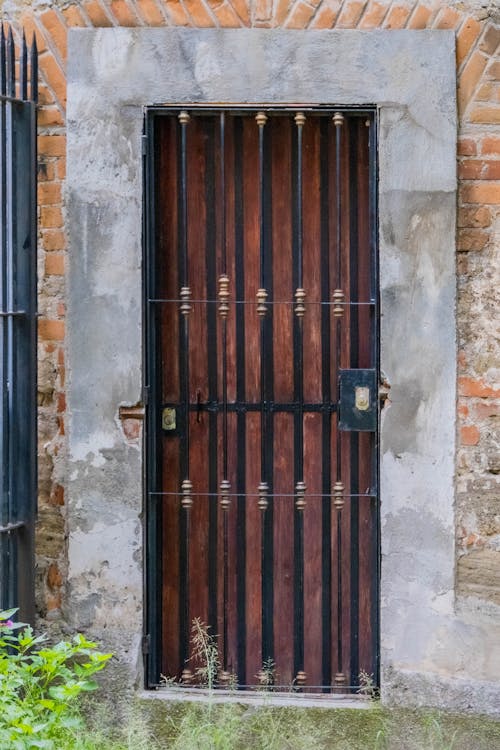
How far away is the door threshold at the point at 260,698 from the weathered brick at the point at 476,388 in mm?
1337

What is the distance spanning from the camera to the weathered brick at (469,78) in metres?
3.63

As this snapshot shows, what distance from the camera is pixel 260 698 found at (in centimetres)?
379

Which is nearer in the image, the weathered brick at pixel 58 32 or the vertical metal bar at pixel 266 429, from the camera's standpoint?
the weathered brick at pixel 58 32

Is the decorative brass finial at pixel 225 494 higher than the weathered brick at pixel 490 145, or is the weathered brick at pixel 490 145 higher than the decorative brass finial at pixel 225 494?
the weathered brick at pixel 490 145

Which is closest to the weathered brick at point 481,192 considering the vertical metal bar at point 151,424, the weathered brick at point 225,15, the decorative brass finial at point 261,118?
the decorative brass finial at point 261,118

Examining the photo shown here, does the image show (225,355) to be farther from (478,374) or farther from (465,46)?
(465,46)

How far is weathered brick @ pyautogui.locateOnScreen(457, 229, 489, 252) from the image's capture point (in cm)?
367

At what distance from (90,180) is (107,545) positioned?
1.49 meters

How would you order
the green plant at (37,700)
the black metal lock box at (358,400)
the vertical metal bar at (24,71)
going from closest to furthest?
the green plant at (37,700), the vertical metal bar at (24,71), the black metal lock box at (358,400)

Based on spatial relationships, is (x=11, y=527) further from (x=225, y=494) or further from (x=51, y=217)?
(x=51, y=217)

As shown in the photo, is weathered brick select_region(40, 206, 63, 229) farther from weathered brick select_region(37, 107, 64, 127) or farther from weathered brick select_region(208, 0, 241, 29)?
weathered brick select_region(208, 0, 241, 29)

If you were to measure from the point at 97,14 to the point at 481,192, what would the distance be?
1.71 m

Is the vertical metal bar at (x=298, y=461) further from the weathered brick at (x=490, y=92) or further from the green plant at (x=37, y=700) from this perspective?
the green plant at (x=37, y=700)

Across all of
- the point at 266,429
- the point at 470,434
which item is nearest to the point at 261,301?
the point at 266,429
